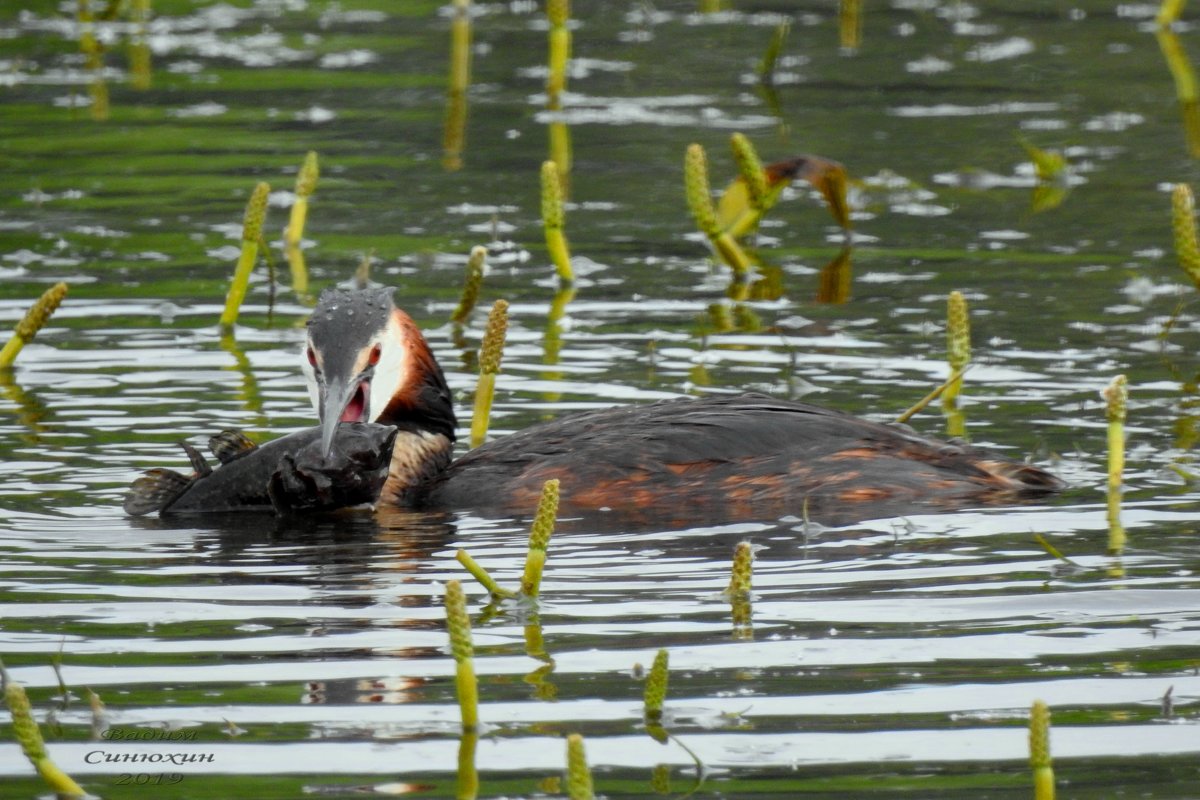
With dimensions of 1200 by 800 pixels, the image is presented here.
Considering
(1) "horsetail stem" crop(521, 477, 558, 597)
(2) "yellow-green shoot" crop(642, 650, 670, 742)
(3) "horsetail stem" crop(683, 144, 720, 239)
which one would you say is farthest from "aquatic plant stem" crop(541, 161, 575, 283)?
(2) "yellow-green shoot" crop(642, 650, 670, 742)

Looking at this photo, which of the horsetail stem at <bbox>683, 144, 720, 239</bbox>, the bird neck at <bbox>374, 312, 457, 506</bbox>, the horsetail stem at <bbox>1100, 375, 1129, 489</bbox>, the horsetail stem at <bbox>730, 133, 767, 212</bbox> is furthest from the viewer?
the horsetail stem at <bbox>730, 133, 767, 212</bbox>

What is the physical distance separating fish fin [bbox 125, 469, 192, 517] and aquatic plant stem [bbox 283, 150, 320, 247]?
2.76 metres

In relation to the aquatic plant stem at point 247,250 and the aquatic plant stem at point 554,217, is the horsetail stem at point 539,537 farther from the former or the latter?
the aquatic plant stem at point 247,250

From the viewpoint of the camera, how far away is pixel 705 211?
357 inches

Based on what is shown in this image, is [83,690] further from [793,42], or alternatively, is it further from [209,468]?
[793,42]

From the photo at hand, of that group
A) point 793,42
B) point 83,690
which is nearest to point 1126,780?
point 83,690

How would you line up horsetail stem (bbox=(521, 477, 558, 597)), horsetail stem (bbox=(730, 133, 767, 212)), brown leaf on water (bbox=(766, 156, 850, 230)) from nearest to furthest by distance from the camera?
horsetail stem (bbox=(521, 477, 558, 597)) → horsetail stem (bbox=(730, 133, 767, 212)) → brown leaf on water (bbox=(766, 156, 850, 230))

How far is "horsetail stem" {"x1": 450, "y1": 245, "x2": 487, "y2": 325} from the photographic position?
892 centimetres

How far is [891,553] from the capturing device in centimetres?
611

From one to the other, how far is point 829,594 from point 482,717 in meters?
1.31

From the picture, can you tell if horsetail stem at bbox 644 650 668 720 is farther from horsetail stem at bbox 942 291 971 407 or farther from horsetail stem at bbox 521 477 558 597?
horsetail stem at bbox 942 291 971 407

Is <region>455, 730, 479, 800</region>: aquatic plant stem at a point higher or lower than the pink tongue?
higher

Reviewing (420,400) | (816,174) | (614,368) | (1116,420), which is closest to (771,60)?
(816,174)

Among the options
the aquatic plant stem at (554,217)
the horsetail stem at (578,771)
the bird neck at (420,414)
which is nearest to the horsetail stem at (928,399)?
the bird neck at (420,414)
